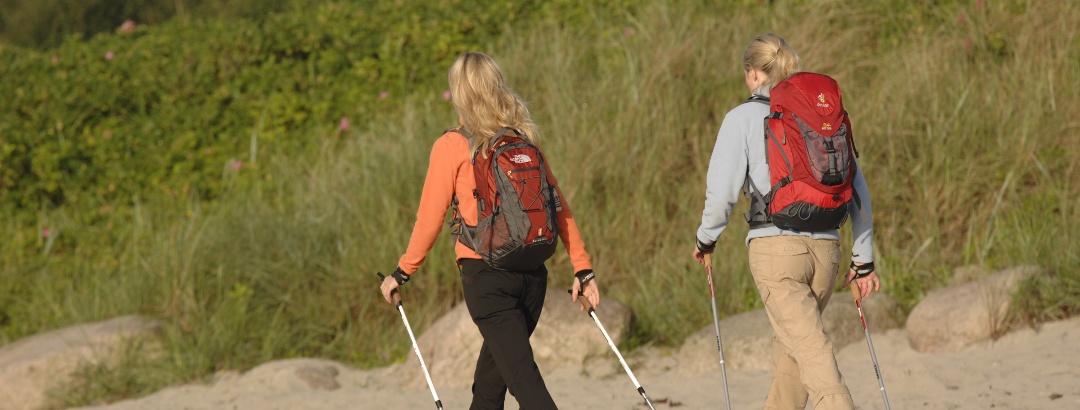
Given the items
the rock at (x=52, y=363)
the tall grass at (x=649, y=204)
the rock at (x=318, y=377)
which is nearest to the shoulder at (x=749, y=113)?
the tall grass at (x=649, y=204)

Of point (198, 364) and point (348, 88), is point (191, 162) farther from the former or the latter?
point (198, 364)

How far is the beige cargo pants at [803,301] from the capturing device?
4055 mm

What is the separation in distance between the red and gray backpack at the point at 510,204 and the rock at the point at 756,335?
304 centimetres

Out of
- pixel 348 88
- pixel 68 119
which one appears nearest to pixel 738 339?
pixel 348 88

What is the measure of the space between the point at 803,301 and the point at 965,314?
300cm

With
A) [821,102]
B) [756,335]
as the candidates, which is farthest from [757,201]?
[756,335]

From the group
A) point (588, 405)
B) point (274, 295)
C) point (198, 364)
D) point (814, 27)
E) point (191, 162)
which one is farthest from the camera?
point (191, 162)

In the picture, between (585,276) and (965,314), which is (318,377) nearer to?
(585,276)

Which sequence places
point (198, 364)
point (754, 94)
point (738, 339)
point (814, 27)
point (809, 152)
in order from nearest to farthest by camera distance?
point (809, 152) < point (754, 94) < point (738, 339) < point (198, 364) < point (814, 27)

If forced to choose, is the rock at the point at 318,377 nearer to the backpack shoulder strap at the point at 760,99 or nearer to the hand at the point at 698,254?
the hand at the point at 698,254

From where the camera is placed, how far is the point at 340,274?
793 centimetres

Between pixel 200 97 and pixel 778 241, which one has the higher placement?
pixel 200 97

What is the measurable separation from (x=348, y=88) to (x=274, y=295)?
3083mm

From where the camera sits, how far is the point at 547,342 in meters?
7.07
